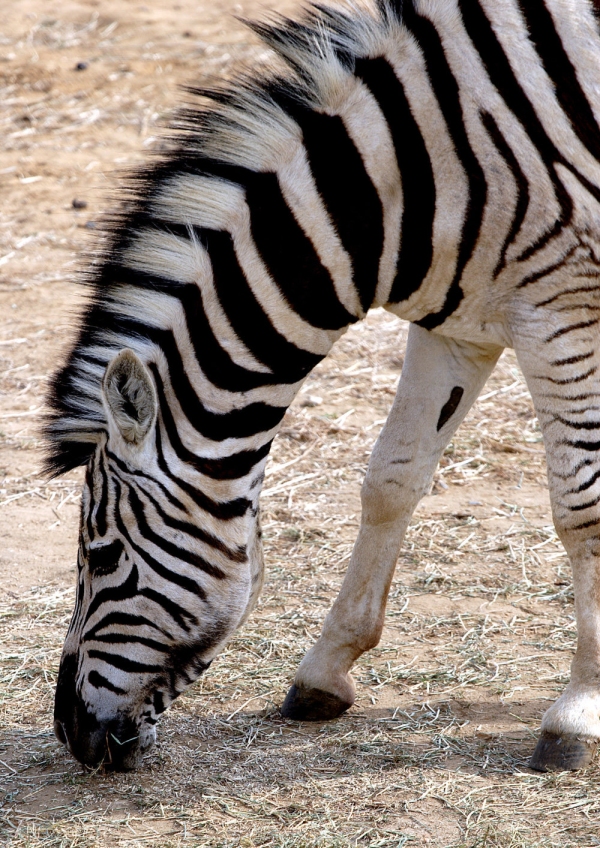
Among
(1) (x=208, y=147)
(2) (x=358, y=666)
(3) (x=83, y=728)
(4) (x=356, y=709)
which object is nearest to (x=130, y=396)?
(1) (x=208, y=147)

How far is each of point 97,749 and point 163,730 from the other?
486 millimetres

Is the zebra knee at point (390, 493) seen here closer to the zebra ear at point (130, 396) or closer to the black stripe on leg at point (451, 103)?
the black stripe on leg at point (451, 103)

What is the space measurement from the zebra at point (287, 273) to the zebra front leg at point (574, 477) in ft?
0.04

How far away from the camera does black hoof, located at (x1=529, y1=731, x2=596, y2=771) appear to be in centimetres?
355

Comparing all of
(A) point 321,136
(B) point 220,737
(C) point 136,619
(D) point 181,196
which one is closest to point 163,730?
(B) point 220,737

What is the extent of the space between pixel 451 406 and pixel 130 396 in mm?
1596

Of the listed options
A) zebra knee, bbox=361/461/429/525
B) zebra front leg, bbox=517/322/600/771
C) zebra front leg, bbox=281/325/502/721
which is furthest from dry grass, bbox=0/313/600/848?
zebra knee, bbox=361/461/429/525

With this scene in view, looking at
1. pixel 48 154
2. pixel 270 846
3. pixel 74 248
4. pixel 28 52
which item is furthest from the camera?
pixel 28 52

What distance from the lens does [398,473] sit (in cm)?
420

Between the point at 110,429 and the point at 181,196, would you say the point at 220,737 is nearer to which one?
the point at 110,429

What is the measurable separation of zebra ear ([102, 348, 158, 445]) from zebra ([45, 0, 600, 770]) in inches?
0.7

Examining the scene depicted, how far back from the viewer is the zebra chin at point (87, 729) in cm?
339

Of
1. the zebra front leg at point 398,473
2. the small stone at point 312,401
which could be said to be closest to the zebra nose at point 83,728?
the zebra front leg at point 398,473

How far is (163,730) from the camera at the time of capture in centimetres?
388
